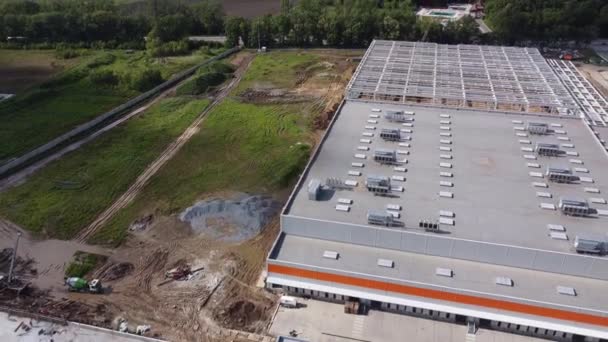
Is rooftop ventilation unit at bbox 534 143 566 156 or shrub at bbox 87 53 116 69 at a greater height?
shrub at bbox 87 53 116 69

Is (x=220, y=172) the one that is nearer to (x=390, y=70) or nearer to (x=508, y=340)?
(x=390, y=70)

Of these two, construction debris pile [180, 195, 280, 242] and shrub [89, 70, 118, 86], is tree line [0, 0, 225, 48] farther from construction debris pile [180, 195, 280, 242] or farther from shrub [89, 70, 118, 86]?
construction debris pile [180, 195, 280, 242]

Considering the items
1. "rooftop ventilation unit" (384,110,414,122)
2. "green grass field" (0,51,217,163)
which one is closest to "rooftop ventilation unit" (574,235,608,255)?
"rooftop ventilation unit" (384,110,414,122)

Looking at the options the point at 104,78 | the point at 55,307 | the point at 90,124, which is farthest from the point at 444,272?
the point at 104,78

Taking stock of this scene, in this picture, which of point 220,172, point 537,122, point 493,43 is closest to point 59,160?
point 220,172

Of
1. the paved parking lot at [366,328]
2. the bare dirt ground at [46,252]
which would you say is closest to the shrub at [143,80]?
the bare dirt ground at [46,252]

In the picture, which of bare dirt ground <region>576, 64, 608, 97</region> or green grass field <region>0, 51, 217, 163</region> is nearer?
green grass field <region>0, 51, 217, 163</region>
